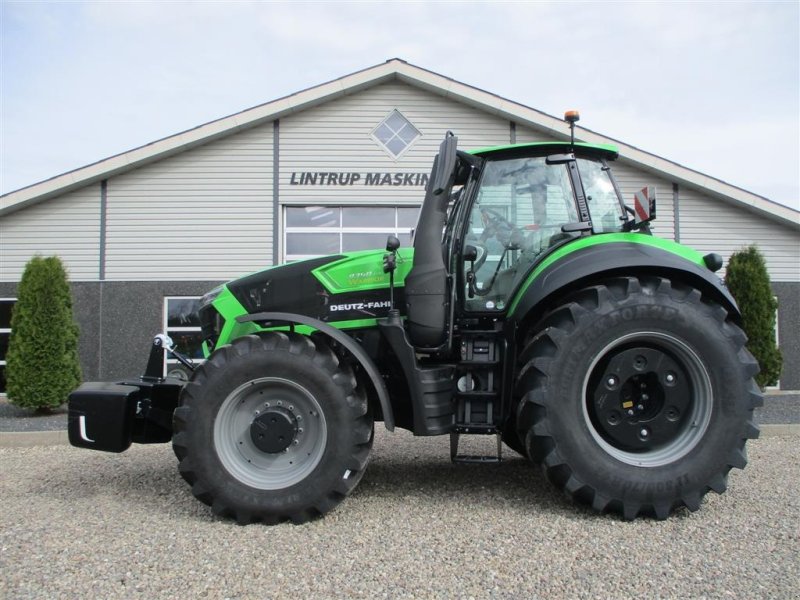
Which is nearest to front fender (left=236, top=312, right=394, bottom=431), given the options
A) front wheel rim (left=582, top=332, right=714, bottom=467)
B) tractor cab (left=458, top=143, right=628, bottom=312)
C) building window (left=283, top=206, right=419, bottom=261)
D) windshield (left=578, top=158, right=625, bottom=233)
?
tractor cab (left=458, top=143, right=628, bottom=312)

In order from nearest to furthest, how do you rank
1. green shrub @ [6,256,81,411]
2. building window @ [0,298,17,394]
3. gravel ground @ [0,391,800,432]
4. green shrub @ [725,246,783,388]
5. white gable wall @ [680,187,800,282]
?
1. gravel ground @ [0,391,800,432]
2. green shrub @ [6,256,81,411]
3. green shrub @ [725,246,783,388]
4. building window @ [0,298,17,394]
5. white gable wall @ [680,187,800,282]

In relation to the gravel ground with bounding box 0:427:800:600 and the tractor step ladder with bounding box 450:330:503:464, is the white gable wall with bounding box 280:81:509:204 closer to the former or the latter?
the gravel ground with bounding box 0:427:800:600

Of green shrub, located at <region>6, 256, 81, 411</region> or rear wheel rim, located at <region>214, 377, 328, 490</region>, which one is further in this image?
green shrub, located at <region>6, 256, 81, 411</region>

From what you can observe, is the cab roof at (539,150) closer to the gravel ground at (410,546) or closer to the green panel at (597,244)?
the green panel at (597,244)

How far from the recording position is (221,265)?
12297mm

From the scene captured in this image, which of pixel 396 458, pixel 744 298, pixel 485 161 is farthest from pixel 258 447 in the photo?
pixel 744 298

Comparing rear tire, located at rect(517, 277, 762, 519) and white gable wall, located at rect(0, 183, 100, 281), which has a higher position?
white gable wall, located at rect(0, 183, 100, 281)

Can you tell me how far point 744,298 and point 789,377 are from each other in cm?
283

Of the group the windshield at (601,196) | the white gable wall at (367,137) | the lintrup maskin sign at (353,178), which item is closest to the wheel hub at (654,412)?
the windshield at (601,196)

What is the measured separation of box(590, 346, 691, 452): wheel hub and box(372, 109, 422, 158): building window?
9095 millimetres

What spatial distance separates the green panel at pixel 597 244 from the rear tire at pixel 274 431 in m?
1.31

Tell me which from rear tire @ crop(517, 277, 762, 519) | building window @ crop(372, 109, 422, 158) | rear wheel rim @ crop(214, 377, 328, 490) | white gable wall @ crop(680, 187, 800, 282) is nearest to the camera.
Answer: rear tire @ crop(517, 277, 762, 519)

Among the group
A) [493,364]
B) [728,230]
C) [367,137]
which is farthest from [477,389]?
[728,230]

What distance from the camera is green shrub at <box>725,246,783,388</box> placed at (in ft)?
35.8
